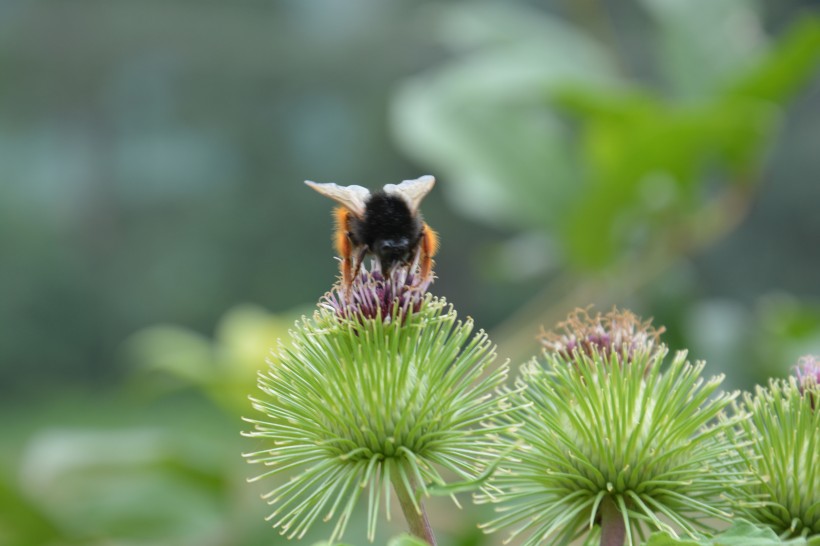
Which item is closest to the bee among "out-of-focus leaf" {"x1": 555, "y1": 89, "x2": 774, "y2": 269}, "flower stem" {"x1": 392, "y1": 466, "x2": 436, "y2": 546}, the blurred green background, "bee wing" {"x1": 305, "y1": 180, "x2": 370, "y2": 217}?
"bee wing" {"x1": 305, "y1": 180, "x2": 370, "y2": 217}

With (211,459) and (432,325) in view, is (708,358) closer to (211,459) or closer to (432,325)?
(211,459)

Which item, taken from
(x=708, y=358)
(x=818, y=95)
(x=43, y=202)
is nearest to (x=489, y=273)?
(x=708, y=358)

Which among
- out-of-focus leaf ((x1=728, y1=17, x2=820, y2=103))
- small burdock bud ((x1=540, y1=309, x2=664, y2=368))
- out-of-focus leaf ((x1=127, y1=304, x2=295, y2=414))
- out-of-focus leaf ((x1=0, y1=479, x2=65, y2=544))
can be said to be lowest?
small burdock bud ((x1=540, y1=309, x2=664, y2=368))

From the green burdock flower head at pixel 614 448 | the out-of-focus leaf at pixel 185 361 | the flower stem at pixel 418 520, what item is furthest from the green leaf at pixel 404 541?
the out-of-focus leaf at pixel 185 361

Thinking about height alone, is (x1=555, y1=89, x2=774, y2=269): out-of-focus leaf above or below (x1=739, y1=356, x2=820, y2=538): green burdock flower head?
above

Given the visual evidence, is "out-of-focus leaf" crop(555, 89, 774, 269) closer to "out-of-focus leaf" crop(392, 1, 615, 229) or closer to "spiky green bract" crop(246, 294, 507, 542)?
"out-of-focus leaf" crop(392, 1, 615, 229)

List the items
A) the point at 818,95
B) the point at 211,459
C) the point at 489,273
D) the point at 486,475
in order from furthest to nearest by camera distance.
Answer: the point at 818,95, the point at 489,273, the point at 211,459, the point at 486,475

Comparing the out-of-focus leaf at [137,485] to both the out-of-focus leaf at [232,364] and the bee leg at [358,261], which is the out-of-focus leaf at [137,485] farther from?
the bee leg at [358,261]
